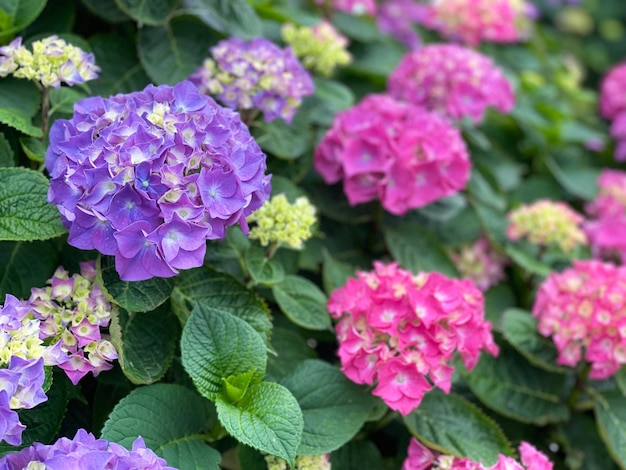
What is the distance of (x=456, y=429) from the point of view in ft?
5.08

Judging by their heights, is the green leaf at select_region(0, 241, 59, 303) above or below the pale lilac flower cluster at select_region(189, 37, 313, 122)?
below

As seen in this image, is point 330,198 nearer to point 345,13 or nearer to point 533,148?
point 345,13

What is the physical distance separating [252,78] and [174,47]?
35 cm

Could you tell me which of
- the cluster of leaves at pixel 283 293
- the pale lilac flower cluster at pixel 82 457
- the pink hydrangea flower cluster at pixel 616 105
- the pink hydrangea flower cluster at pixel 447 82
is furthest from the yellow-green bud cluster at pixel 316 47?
the pink hydrangea flower cluster at pixel 616 105

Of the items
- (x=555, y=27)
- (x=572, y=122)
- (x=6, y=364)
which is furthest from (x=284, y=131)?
(x=555, y=27)

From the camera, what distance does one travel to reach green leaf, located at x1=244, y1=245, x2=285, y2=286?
4.82ft

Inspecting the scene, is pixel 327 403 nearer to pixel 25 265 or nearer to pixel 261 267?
pixel 261 267

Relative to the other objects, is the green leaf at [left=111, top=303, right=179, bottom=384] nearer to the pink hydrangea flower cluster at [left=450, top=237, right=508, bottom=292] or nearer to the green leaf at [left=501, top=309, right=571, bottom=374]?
the green leaf at [left=501, top=309, right=571, bottom=374]

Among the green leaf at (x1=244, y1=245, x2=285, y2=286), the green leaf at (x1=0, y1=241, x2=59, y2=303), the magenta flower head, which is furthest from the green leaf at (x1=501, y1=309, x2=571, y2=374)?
the green leaf at (x1=0, y1=241, x2=59, y2=303)

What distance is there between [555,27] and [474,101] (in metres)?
2.35

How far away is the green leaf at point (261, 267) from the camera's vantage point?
1.47 meters

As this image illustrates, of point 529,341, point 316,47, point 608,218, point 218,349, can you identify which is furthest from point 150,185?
point 608,218

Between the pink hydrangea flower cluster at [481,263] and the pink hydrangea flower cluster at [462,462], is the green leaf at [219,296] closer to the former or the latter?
the pink hydrangea flower cluster at [462,462]

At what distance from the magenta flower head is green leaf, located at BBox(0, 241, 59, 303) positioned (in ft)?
0.88
